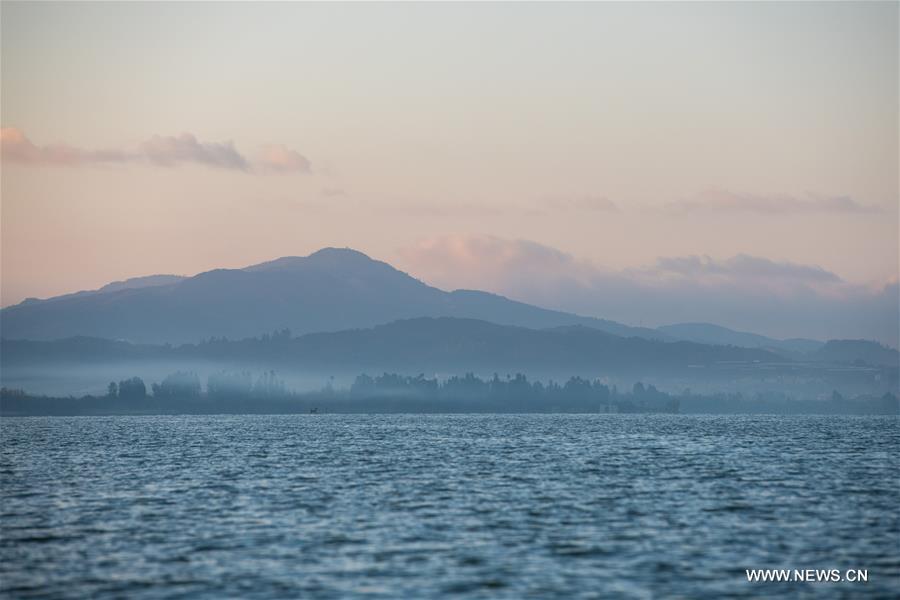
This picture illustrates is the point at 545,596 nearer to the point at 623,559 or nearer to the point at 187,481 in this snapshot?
the point at 623,559

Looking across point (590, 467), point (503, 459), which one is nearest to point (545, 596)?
point (590, 467)

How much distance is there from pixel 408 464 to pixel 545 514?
56.5 meters

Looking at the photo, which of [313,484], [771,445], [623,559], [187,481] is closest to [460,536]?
[623,559]

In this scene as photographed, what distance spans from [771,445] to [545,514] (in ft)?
402

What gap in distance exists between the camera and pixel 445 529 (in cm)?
7669

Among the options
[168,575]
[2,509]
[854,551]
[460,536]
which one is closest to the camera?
[168,575]

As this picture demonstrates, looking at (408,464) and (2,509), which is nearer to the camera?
(2,509)

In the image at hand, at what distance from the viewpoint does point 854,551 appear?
67.6 meters

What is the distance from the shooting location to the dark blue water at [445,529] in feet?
193

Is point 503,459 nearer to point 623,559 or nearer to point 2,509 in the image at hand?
point 2,509

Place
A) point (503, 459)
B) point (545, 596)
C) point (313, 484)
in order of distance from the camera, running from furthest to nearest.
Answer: point (503, 459)
point (313, 484)
point (545, 596)

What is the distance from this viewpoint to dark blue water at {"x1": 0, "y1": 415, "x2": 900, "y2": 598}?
58750 mm

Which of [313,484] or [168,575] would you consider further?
[313,484]

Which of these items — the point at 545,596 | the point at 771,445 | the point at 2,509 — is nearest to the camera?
the point at 545,596
